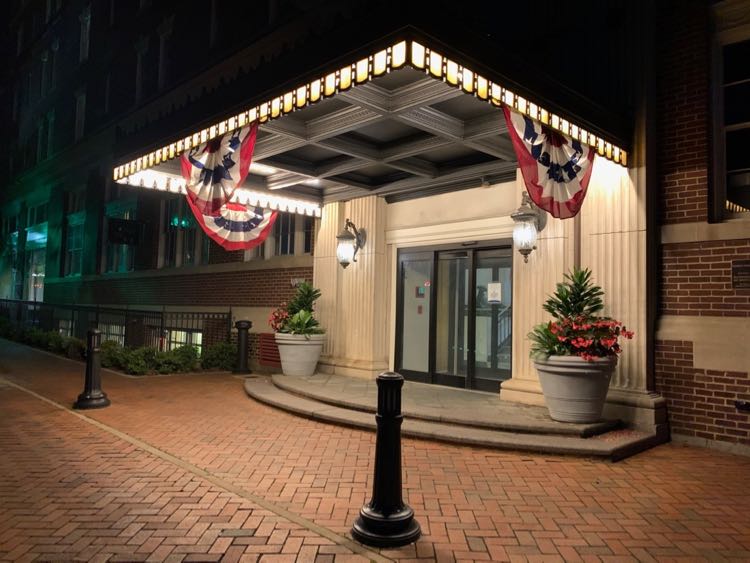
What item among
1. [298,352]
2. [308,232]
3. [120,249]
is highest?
[120,249]

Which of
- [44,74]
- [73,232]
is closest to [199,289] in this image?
[73,232]

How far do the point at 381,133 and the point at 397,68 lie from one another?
3.19 m

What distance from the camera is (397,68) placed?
4.43 meters

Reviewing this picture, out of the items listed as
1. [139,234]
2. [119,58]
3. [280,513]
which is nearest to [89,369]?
[280,513]

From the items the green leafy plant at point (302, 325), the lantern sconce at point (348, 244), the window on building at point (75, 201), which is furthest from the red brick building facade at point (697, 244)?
the window on building at point (75, 201)

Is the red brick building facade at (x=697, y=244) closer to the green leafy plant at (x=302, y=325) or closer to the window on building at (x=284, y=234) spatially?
the green leafy plant at (x=302, y=325)

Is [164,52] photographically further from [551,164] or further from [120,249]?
[551,164]

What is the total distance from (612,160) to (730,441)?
3611 mm

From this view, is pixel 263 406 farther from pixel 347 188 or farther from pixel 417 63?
pixel 417 63

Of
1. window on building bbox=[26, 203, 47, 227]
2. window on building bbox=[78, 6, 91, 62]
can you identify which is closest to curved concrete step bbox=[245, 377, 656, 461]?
window on building bbox=[78, 6, 91, 62]

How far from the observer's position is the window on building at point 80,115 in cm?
2308

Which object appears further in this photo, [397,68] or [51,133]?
[51,133]

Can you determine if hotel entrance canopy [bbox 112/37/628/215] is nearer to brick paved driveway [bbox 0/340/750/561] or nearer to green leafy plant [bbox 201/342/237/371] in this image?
brick paved driveway [bbox 0/340/750/561]

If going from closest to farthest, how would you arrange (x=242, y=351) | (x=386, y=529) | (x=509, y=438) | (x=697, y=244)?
(x=386, y=529)
(x=509, y=438)
(x=697, y=244)
(x=242, y=351)
